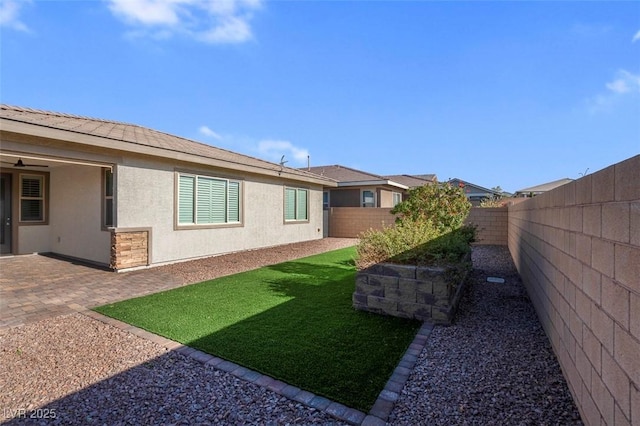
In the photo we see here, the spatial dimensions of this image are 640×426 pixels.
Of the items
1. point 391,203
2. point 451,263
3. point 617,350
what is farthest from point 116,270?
point 391,203

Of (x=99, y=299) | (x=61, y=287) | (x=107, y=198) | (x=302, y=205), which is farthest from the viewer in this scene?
(x=302, y=205)

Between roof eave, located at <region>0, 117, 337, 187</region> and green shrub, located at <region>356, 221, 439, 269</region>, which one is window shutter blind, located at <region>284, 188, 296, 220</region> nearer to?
roof eave, located at <region>0, 117, 337, 187</region>

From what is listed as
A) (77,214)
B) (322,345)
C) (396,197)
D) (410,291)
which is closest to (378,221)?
(396,197)

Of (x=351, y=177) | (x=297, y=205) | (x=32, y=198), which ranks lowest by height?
(x=297, y=205)

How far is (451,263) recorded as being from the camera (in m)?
4.57

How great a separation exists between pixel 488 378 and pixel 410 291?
5.12ft

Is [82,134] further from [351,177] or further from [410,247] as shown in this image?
[351,177]

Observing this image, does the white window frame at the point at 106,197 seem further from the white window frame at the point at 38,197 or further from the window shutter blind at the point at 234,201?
the white window frame at the point at 38,197

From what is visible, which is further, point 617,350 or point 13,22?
point 13,22

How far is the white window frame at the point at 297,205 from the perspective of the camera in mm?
13477

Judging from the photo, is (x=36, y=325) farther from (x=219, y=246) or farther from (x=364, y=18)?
(x=364, y=18)

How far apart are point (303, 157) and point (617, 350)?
24422 mm

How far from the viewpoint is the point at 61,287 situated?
616 cm

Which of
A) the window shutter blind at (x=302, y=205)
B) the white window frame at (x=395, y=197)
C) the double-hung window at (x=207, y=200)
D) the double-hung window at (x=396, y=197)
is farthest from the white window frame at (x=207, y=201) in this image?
the double-hung window at (x=396, y=197)
